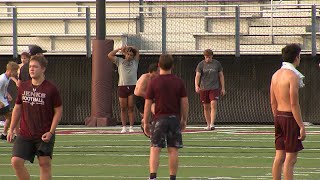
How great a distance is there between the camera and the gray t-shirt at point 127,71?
23.1m

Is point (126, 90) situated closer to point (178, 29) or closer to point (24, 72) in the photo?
point (24, 72)

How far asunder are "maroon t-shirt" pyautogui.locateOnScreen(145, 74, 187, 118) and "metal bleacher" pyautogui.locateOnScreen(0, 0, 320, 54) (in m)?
13.3

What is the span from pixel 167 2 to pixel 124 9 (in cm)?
132

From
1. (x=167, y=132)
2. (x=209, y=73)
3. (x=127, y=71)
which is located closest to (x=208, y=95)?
(x=209, y=73)

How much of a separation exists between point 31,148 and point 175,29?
642 inches

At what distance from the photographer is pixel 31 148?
39.4ft

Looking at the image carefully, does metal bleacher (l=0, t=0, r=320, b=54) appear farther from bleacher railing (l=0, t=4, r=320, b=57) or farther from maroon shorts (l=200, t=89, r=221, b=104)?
maroon shorts (l=200, t=89, r=221, b=104)

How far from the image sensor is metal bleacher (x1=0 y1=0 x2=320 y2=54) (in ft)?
91.8

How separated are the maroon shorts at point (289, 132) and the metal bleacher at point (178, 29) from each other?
14650 mm

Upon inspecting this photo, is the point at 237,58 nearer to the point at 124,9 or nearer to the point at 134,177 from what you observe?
the point at 124,9

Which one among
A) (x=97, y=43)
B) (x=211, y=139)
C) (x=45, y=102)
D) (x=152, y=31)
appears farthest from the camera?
(x=152, y=31)

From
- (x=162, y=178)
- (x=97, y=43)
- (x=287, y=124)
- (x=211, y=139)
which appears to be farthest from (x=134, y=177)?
(x=97, y=43)

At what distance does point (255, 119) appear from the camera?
26.9 m

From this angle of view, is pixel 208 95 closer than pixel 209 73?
No
